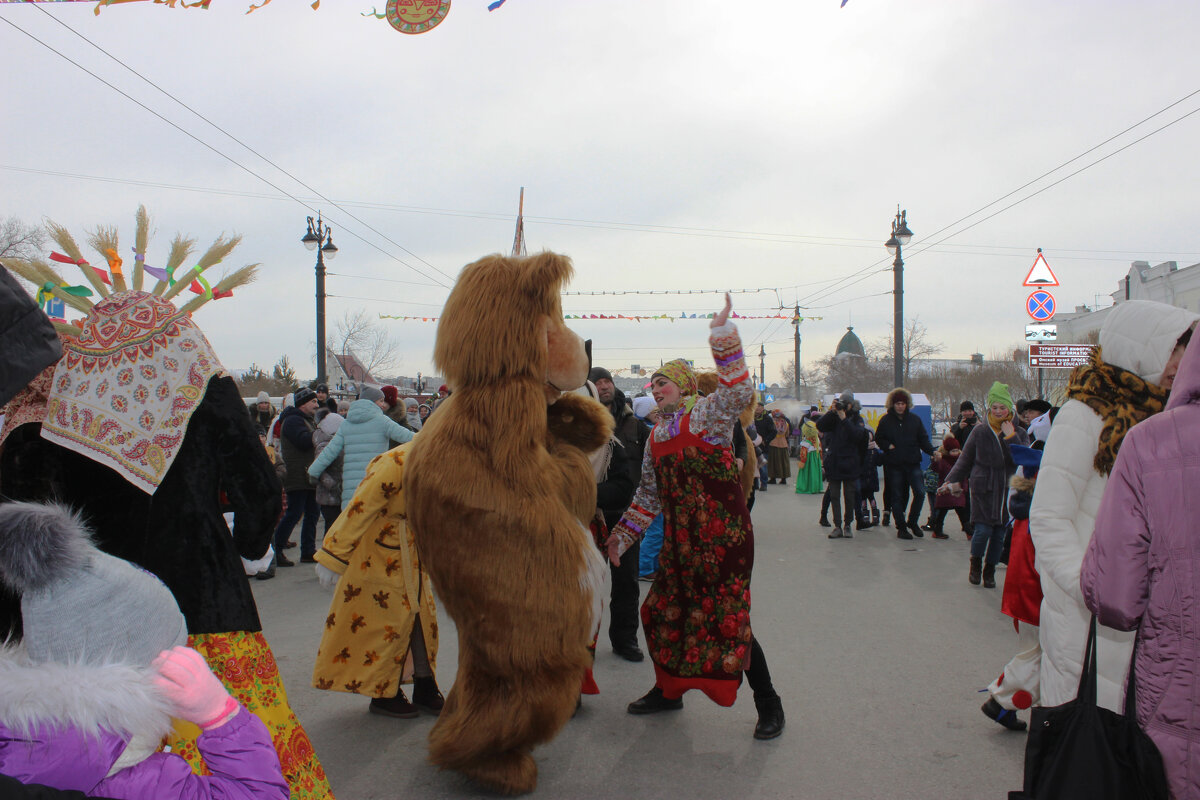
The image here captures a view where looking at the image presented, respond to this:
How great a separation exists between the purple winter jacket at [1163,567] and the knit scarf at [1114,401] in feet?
2.53

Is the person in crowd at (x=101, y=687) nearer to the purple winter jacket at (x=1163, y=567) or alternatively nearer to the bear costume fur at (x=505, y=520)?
the bear costume fur at (x=505, y=520)

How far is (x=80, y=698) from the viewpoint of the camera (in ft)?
4.49

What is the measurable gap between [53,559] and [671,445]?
2.59 meters

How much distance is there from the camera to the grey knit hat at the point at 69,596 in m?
1.44

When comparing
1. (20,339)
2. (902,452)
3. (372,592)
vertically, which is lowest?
(372,592)

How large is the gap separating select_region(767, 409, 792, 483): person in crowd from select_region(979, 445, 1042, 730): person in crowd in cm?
1241

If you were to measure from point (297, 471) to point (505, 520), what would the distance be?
242 inches

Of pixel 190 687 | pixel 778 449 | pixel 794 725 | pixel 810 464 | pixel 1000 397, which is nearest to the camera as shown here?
pixel 190 687

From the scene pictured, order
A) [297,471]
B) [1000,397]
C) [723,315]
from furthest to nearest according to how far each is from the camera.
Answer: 1. [297,471]
2. [1000,397]
3. [723,315]

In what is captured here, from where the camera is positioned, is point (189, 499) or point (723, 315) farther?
point (723, 315)

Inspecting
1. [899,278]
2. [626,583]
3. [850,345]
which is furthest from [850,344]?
[626,583]

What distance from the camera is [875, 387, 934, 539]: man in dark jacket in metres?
9.59

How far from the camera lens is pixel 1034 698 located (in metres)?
3.72

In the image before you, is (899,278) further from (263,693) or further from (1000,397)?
(263,693)
